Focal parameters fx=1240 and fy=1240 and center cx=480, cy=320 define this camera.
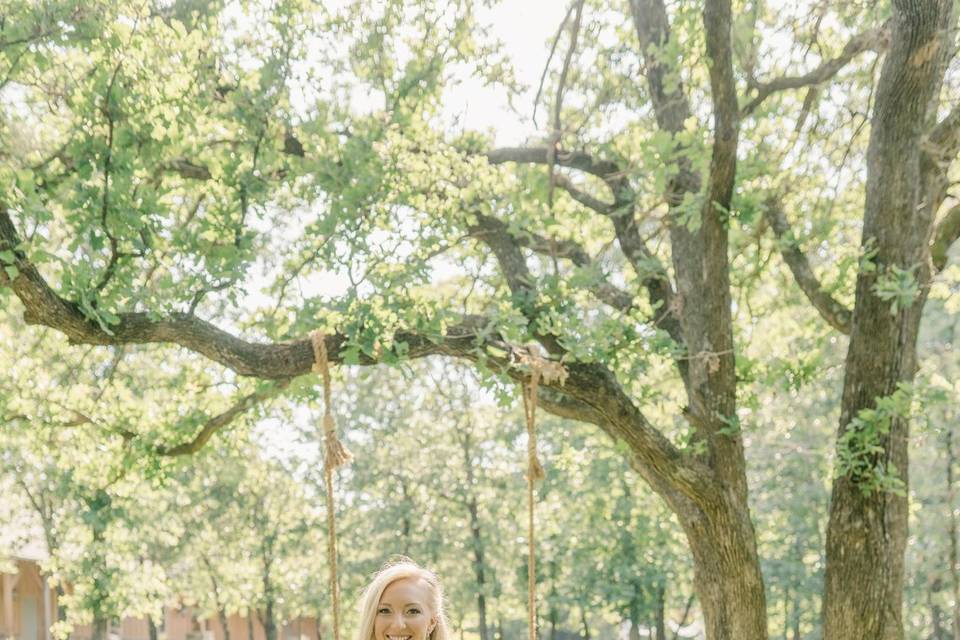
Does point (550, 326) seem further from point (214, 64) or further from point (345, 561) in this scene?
point (345, 561)

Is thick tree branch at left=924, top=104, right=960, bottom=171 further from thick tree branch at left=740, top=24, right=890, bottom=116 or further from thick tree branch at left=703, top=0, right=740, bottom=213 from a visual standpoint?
thick tree branch at left=703, top=0, right=740, bottom=213

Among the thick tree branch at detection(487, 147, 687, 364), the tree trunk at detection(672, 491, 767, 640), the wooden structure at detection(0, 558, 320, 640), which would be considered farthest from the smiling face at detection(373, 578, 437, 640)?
the wooden structure at detection(0, 558, 320, 640)

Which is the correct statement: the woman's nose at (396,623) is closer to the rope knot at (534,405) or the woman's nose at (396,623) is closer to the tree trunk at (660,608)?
the rope knot at (534,405)

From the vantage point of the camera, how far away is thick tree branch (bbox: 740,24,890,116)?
827 cm

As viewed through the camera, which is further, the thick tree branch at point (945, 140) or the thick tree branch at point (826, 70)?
the thick tree branch at point (826, 70)

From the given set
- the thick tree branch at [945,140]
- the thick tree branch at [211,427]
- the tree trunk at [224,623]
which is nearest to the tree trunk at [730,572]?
the thick tree branch at [945,140]

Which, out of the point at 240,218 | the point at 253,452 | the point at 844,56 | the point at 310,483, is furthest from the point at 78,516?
the point at 844,56

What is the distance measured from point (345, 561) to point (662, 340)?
64.6 feet

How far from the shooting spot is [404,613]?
412 cm

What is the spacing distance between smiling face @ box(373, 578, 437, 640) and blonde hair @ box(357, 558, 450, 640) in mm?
A: 14

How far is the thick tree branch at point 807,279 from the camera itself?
9.23 meters

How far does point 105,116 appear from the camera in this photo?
7.75m

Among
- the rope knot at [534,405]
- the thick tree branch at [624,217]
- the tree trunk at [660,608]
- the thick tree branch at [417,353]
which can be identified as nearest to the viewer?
the rope knot at [534,405]

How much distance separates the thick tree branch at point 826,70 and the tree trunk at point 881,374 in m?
0.82
